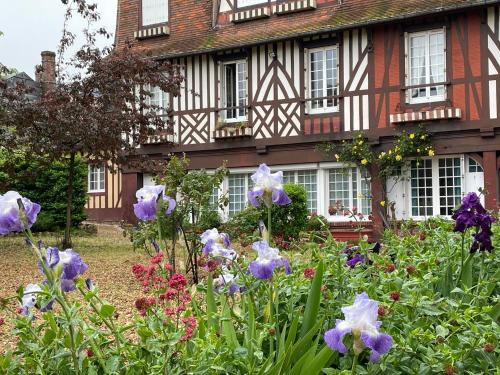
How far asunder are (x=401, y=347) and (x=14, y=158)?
1219 cm

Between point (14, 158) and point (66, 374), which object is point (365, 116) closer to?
point (14, 158)

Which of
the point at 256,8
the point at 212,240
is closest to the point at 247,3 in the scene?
the point at 256,8

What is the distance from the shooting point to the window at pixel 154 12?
61.6 ft

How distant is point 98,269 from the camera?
9.97 metres

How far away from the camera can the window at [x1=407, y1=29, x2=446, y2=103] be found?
47.1 feet

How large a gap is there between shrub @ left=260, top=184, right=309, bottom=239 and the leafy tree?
2.99 metres

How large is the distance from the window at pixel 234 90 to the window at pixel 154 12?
275cm

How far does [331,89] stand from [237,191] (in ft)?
12.5

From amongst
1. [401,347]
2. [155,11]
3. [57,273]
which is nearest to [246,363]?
[401,347]

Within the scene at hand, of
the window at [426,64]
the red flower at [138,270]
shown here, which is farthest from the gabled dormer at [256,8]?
the red flower at [138,270]

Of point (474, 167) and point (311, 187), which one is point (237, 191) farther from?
point (474, 167)

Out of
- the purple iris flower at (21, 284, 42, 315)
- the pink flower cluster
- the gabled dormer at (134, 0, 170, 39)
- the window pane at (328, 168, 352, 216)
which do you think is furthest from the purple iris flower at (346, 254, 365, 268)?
the gabled dormer at (134, 0, 170, 39)

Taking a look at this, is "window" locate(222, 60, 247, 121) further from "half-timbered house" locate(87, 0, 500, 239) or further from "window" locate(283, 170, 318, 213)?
"window" locate(283, 170, 318, 213)

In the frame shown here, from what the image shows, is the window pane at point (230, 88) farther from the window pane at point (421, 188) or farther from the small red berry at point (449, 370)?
the small red berry at point (449, 370)
